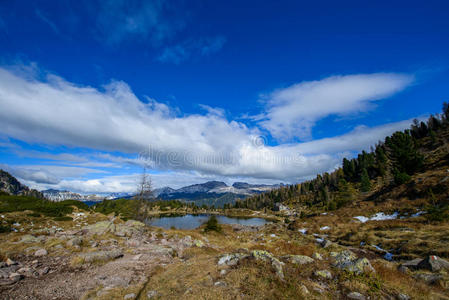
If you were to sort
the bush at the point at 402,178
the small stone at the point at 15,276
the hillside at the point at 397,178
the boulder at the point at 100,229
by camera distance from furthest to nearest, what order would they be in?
1. the bush at the point at 402,178
2. the hillside at the point at 397,178
3. the boulder at the point at 100,229
4. the small stone at the point at 15,276

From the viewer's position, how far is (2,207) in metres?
33.8

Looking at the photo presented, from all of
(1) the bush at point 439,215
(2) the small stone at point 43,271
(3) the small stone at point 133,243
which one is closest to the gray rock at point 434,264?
(1) the bush at point 439,215

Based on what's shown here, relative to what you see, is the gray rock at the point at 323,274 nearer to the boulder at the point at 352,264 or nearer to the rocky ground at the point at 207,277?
the rocky ground at the point at 207,277

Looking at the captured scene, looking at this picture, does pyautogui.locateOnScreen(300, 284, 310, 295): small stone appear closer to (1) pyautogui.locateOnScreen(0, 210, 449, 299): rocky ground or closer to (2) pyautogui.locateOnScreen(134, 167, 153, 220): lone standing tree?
(1) pyautogui.locateOnScreen(0, 210, 449, 299): rocky ground

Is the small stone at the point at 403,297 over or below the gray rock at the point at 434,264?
over

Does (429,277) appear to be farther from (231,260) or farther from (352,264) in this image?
(231,260)

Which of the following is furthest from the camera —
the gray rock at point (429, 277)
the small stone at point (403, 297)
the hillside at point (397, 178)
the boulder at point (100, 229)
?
the hillside at point (397, 178)

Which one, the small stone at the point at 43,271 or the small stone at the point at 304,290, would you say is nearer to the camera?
the small stone at the point at 304,290

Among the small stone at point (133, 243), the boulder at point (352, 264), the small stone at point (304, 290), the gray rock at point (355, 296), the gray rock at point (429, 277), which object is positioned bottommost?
the small stone at point (133, 243)

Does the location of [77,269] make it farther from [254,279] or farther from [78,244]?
[254,279]

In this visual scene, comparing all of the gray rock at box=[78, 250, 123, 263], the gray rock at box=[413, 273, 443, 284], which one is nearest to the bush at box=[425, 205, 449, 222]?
the gray rock at box=[413, 273, 443, 284]

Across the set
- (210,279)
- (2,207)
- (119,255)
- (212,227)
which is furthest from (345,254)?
(2,207)

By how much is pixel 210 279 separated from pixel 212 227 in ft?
80.1

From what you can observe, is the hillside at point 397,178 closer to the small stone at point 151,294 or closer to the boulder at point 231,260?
the boulder at point 231,260
